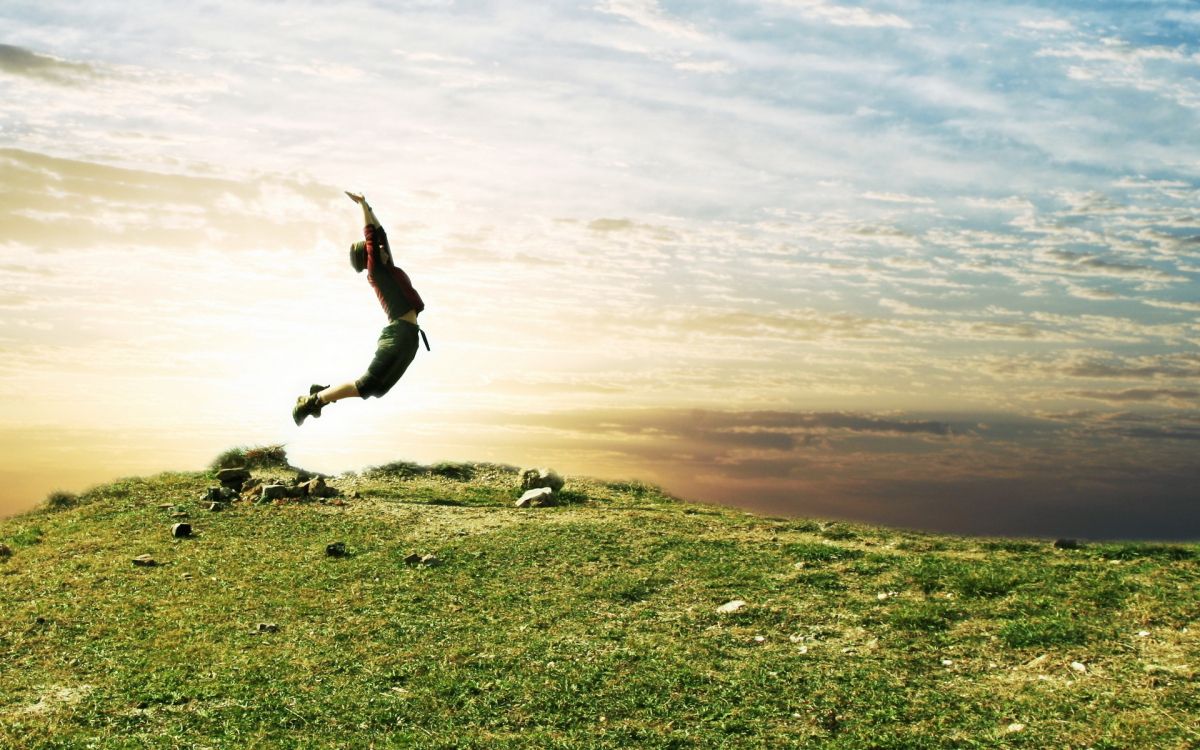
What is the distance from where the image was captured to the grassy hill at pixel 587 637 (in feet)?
35.9

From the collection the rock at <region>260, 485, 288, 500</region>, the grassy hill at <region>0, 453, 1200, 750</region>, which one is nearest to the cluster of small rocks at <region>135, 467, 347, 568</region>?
the rock at <region>260, 485, 288, 500</region>

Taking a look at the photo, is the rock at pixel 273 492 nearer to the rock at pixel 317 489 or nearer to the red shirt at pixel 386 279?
the rock at pixel 317 489

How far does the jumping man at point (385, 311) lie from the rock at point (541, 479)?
13680mm

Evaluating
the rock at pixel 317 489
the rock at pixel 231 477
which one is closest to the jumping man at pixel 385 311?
the rock at pixel 317 489

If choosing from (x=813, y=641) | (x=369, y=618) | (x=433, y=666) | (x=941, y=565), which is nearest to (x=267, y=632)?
(x=369, y=618)

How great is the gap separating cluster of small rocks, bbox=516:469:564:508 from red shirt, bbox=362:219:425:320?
489 inches

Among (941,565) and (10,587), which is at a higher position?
(941,565)

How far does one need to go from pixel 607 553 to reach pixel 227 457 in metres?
14.8

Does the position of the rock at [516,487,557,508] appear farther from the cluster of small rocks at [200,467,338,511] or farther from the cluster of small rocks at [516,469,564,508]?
the cluster of small rocks at [200,467,338,511]

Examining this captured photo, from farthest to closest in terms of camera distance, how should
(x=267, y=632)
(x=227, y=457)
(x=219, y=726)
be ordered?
(x=227, y=457)
(x=267, y=632)
(x=219, y=726)

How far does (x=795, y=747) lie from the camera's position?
33.9 ft

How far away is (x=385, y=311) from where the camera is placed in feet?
35.9

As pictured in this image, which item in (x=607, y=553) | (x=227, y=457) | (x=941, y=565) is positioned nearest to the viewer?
(x=941, y=565)

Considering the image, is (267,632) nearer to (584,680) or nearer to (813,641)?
(584,680)
